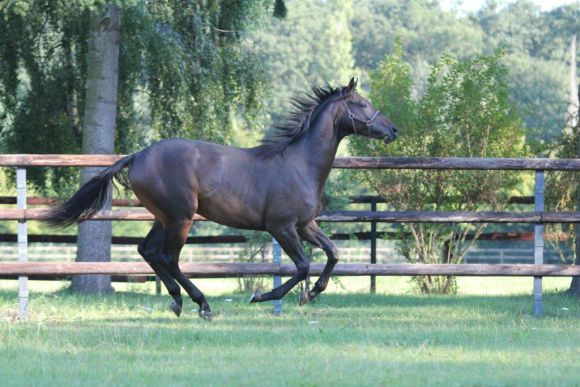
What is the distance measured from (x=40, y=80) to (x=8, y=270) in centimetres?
607

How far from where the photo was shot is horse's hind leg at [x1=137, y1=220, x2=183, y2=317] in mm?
9812

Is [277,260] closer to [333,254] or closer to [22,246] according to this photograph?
[333,254]

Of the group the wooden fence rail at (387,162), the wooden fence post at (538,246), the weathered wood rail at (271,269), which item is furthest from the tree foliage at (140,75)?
the wooden fence post at (538,246)

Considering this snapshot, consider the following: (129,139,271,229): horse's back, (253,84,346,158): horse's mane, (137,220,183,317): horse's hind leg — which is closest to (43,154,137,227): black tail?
(129,139,271,229): horse's back

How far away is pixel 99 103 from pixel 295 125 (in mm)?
4299

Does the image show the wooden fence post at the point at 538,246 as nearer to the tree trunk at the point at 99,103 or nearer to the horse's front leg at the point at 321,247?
the horse's front leg at the point at 321,247

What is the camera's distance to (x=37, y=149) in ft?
52.1

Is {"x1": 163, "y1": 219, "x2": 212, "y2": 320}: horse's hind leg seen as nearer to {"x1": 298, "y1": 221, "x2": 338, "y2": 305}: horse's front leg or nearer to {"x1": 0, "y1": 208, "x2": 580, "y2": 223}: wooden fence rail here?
{"x1": 0, "y1": 208, "x2": 580, "y2": 223}: wooden fence rail

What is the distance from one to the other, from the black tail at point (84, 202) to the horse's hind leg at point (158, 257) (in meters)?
0.56

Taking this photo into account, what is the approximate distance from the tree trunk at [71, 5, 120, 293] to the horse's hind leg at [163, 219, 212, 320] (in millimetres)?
4031

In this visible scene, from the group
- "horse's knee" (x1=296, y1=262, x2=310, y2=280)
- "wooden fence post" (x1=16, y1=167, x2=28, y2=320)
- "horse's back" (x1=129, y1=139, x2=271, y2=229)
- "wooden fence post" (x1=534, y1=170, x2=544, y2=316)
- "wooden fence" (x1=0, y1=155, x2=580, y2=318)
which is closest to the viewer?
"horse's back" (x1=129, y1=139, x2=271, y2=229)

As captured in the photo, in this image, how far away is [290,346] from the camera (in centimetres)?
790

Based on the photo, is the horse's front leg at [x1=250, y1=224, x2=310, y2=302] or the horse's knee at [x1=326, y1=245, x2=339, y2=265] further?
the horse's knee at [x1=326, y1=245, x2=339, y2=265]

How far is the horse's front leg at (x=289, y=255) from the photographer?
9625 mm
